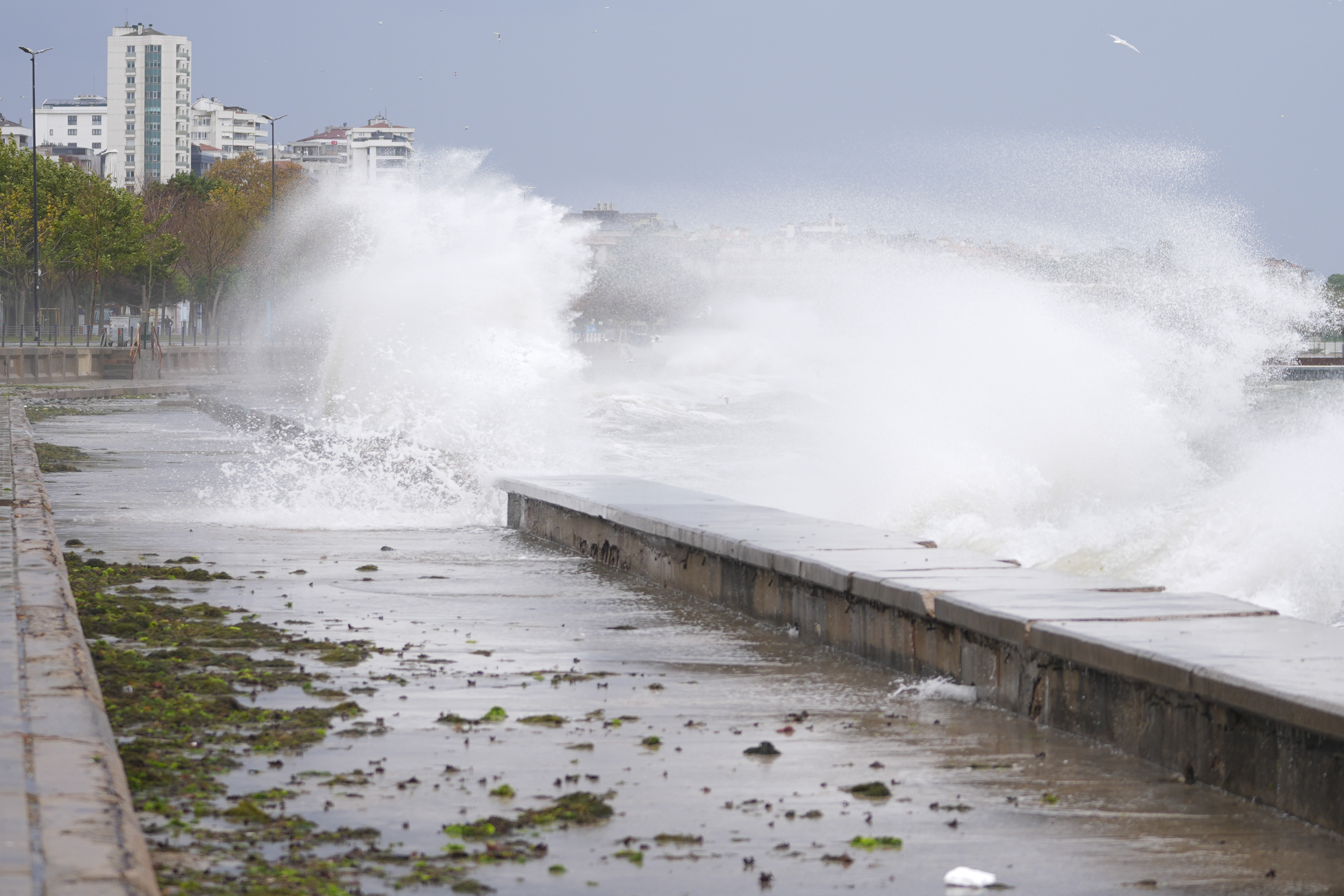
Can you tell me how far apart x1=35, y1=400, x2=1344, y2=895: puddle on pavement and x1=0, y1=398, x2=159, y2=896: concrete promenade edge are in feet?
1.72

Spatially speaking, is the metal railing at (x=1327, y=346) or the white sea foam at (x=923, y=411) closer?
the white sea foam at (x=923, y=411)

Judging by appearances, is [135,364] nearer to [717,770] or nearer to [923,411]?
[923,411]

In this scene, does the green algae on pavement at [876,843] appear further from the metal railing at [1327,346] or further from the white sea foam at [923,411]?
the metal railing at [1327,346]

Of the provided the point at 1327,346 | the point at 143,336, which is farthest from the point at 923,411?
the point at 1327,346

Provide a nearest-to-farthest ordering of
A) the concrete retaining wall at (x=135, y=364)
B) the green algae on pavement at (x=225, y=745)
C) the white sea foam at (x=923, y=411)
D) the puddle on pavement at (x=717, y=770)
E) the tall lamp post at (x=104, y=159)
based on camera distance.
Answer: the green algae on pavement at (x=225, y=745)
the puddle on pavement at (x=717, y=770)
the white sea foam at (x=923, y=411)
the concrete retaining wall at (x=135, y=364)
the tall lamp post at (x=104, y=159)

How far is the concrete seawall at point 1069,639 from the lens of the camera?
455cm

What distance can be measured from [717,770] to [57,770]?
193 cm

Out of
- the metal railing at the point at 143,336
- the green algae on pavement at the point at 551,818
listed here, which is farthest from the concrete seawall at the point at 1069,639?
the metal railing at the point at 143,336

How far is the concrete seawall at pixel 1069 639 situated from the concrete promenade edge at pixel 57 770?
3.00 m

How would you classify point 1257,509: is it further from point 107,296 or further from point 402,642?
point 107,296

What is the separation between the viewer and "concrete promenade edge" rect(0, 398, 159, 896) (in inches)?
131

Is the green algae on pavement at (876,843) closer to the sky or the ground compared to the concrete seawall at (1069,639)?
closer to the ground

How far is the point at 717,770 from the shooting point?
502 centimetres

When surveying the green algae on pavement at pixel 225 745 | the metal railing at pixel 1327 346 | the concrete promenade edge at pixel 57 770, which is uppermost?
the metal railing at pixel 1327 346
